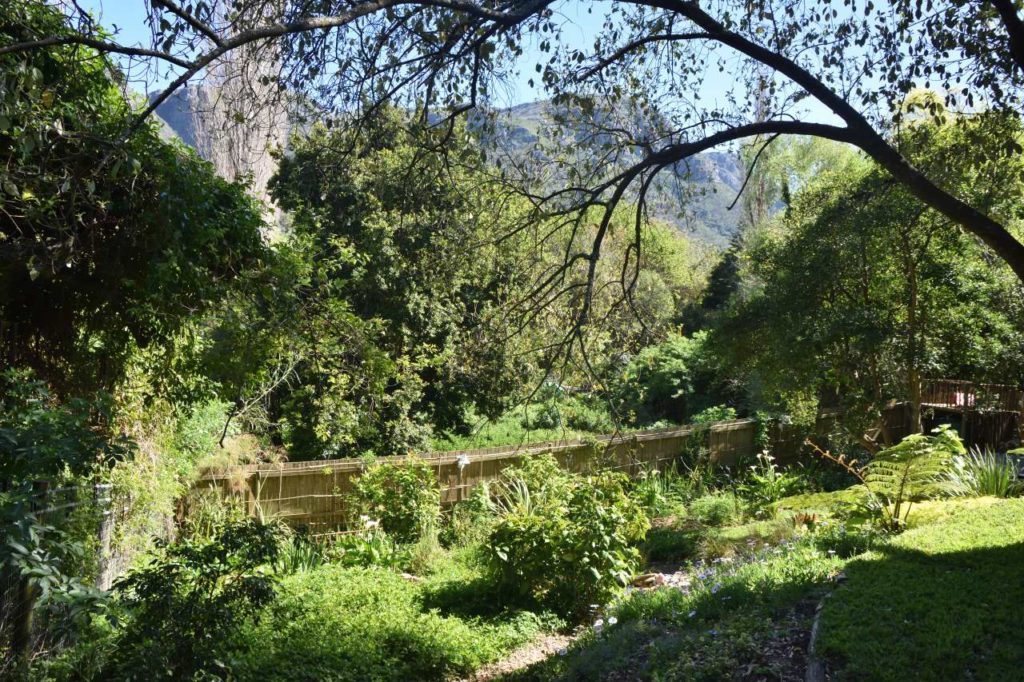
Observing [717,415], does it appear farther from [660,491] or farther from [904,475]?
[904,475]

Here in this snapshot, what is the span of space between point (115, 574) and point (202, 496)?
5.92 feet

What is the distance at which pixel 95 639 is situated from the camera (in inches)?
213

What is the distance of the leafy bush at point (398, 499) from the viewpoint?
29.7 feet

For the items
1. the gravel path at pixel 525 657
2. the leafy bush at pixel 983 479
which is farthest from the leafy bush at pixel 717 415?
the gravel path at pixel 525 657

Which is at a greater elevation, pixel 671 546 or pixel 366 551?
pixel 366 551

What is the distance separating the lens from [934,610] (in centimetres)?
481

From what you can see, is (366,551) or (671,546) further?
(671,546)

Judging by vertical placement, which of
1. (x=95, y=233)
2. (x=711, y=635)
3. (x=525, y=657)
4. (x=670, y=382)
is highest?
(x=95, y=233)

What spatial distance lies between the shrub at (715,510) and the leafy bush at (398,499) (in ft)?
12.0

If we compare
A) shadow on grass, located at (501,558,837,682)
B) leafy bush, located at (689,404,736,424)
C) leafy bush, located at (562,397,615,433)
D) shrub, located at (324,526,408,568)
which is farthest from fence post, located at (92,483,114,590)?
leafy bush, located at (689,404,736,424)

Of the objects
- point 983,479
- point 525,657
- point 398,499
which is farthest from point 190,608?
point 983,479

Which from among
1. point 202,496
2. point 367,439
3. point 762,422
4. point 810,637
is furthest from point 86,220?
point 762,422

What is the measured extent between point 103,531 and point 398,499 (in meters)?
3.39

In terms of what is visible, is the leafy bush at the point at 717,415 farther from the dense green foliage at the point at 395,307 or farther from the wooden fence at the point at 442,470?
the dense green foliage at the point at 395,307
